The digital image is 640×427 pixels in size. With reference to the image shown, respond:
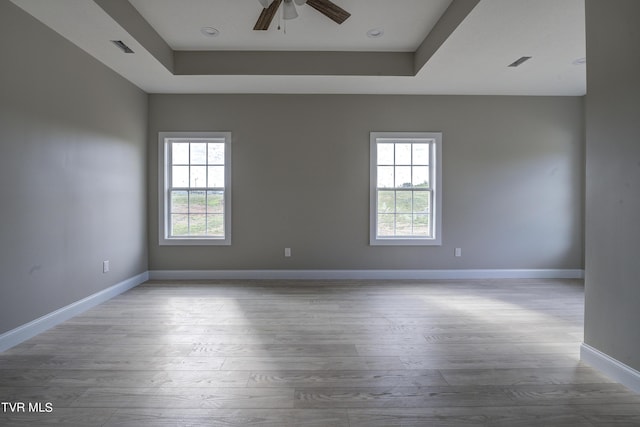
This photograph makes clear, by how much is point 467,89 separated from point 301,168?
263 centimetres

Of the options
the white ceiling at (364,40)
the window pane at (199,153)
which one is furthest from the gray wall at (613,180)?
the window pane at (199,153)

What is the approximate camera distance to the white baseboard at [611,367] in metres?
1.89

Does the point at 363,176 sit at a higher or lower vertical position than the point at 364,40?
lower

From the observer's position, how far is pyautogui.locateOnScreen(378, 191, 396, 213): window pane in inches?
189

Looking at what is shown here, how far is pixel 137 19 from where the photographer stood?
122 inches

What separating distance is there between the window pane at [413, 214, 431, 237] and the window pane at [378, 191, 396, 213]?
1.36ft

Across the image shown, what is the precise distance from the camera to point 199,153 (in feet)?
15.6

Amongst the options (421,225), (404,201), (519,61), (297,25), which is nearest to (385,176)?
(404,201)

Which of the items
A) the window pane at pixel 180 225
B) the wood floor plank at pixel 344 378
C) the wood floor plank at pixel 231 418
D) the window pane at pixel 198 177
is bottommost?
the wood floor plank at pixel 231 418

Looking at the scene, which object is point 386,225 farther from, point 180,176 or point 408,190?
point 180,176

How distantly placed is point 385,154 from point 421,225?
4.00ft

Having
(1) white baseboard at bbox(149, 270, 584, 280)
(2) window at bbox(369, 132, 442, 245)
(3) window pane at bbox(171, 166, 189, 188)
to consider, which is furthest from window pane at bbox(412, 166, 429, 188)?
(3) window pane at bbox(171, 166, 189, 188)

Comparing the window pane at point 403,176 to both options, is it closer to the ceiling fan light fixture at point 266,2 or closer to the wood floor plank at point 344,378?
the ceiling fan light fixture at point 266,2

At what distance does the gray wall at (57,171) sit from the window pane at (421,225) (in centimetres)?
406
